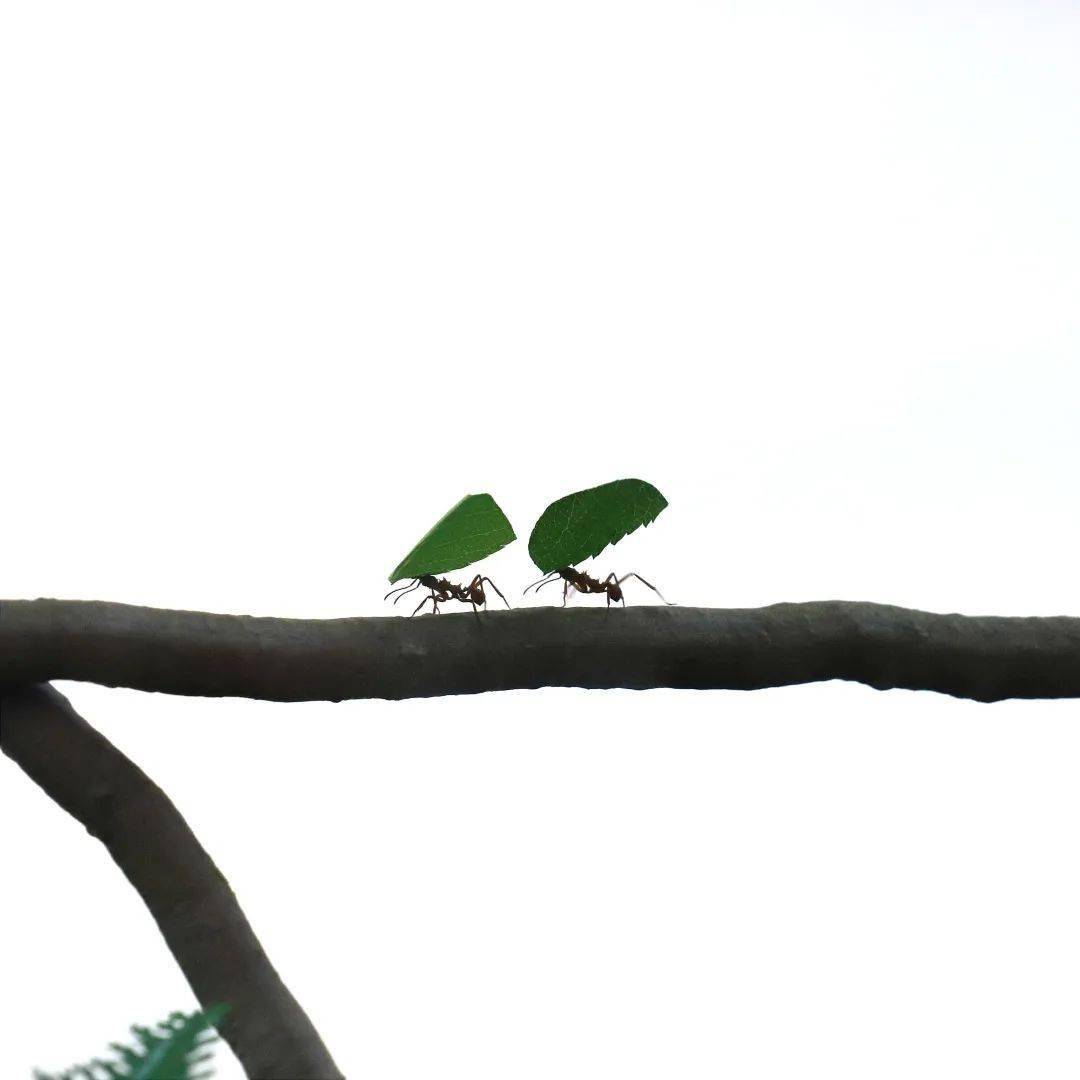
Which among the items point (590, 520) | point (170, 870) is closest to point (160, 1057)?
point (170, 870)

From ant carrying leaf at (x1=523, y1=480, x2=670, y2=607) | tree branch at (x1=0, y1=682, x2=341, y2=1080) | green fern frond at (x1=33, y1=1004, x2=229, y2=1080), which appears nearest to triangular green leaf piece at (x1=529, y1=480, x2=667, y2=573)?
ant carrying leaf at (x1=523, y1=480, x2=670, y2=607)

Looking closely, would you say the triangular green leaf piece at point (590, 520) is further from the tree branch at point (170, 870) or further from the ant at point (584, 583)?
the tree branch at point (170, 870)

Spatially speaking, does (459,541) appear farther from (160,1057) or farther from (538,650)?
(160,1057)

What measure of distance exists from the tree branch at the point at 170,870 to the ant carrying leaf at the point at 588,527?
0.63ft

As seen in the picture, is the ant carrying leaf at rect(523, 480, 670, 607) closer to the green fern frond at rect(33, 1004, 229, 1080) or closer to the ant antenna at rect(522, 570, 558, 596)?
the ant antenna at rect(522, 570, 558, 596)

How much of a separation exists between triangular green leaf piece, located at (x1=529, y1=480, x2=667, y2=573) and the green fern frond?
314 millimetres

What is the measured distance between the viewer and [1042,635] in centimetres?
56

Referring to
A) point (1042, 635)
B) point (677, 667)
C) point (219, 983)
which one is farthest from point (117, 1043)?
point (1042, 635)

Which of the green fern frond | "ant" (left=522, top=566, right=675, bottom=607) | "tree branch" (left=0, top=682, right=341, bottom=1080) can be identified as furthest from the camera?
"ant" (left=522, top=566, right=675, bottom=607)

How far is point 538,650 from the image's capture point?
51 cm

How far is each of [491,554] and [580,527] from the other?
0.17ft

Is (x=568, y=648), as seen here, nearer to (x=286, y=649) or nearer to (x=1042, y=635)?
(x=286, y=649)

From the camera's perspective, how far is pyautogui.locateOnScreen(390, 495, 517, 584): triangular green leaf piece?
19.7 inches

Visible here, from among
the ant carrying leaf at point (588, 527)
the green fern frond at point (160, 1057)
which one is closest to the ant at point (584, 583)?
the ant carrying leaf at point (588, 527)
